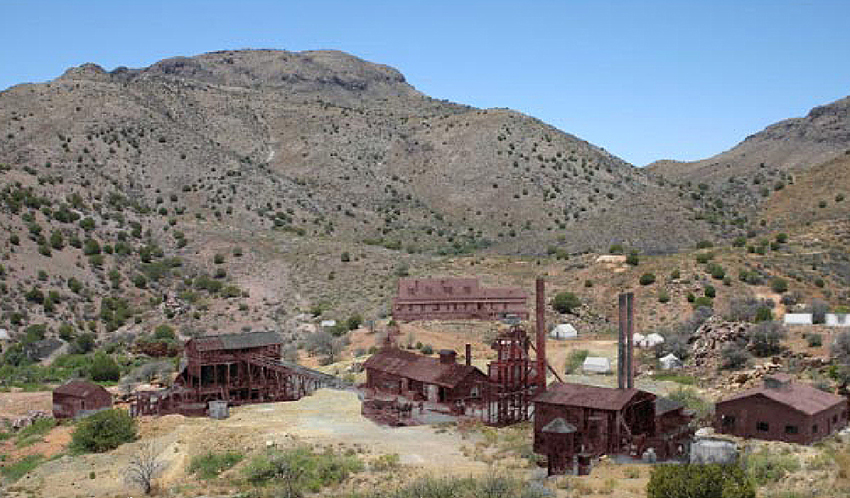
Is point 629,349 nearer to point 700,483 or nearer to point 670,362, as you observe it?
point 700,483

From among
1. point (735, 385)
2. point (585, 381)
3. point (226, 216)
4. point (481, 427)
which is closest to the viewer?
point (481, 427)

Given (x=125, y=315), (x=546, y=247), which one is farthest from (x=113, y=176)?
(x=546, y=247)

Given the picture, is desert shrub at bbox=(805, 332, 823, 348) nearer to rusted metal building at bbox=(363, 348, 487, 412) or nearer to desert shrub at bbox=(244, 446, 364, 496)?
rusted metal building at bbox=(363, 348, 487, 412)

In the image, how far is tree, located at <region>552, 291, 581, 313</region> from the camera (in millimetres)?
69500

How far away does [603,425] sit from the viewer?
32.6 m

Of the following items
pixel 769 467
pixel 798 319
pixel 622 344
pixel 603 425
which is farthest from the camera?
pixel 798 319

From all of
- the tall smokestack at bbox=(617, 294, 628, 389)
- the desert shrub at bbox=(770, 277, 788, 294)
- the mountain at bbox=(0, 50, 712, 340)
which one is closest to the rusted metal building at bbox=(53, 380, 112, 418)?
the mountain at bbox=(0, 50, 712, 340)

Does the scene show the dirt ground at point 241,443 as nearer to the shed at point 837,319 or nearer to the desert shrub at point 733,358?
the desert shrub at point 733,358

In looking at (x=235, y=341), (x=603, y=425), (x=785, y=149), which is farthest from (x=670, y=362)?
(x=785, y=149)

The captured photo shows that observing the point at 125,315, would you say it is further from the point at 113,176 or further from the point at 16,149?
the point at 16,149

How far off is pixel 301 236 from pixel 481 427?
209 feet

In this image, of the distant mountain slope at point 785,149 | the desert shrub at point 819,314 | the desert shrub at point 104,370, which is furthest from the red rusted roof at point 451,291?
the distant mountain slope at point 785,149

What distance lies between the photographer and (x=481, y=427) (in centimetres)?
3912

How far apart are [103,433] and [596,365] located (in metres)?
27.7
